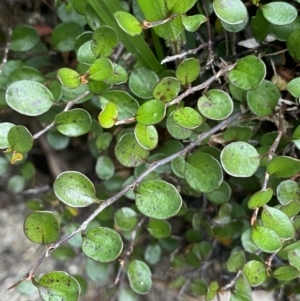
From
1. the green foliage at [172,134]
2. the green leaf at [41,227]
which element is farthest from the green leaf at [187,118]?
the green leaf at [41,227]

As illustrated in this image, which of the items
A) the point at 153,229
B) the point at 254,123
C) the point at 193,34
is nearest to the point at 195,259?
the point at 153,229

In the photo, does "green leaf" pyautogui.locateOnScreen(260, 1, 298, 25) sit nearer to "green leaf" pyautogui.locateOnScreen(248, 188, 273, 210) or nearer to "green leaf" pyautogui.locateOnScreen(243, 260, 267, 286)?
"green leaf" pyautogui.locateOnScreen(248, 188, 273, 210)

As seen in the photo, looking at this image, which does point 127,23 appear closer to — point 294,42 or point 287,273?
point 294,42

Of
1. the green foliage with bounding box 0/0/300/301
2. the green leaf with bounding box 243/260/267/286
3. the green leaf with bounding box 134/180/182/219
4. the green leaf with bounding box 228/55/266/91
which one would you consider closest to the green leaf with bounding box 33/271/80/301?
the green foliage with bounding box 0/0/300/301

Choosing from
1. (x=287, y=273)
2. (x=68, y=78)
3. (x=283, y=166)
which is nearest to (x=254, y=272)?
(x=287, y=273)

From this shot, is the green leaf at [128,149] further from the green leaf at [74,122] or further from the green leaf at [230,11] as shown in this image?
the green leaf at [230,11]
